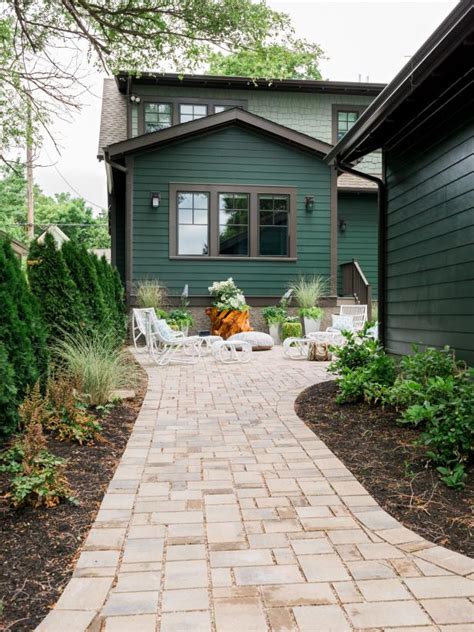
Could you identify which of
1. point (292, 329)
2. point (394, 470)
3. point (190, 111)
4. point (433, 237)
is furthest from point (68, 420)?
point (190, 111)

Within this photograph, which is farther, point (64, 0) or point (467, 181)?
point (64, 0)

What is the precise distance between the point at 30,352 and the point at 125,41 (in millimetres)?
4837

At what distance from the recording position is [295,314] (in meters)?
11.8

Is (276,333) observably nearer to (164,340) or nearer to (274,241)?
(274,241)

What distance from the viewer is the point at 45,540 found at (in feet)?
7.42

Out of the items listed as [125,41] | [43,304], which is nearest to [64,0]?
[125,41]

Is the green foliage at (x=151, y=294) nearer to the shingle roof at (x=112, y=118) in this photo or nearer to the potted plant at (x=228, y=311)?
the potted plant at (x=228, y=311)

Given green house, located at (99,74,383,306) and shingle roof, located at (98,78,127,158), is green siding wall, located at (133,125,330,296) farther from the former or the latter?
shingle roof, located at (98,78,127,158)

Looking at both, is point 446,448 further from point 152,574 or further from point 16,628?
point 16,628

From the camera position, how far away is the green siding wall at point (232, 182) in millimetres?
11500

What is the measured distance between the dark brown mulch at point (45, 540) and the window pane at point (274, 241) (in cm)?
889

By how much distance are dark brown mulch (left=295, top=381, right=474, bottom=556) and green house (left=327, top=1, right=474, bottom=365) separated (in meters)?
1.08

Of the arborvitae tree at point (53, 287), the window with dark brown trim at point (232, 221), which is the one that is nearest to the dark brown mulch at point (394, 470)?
the arborvitae tree at point (53, 287)

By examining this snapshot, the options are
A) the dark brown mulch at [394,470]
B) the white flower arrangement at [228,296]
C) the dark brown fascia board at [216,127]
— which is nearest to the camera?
the dark brown mulch at [394,470]
